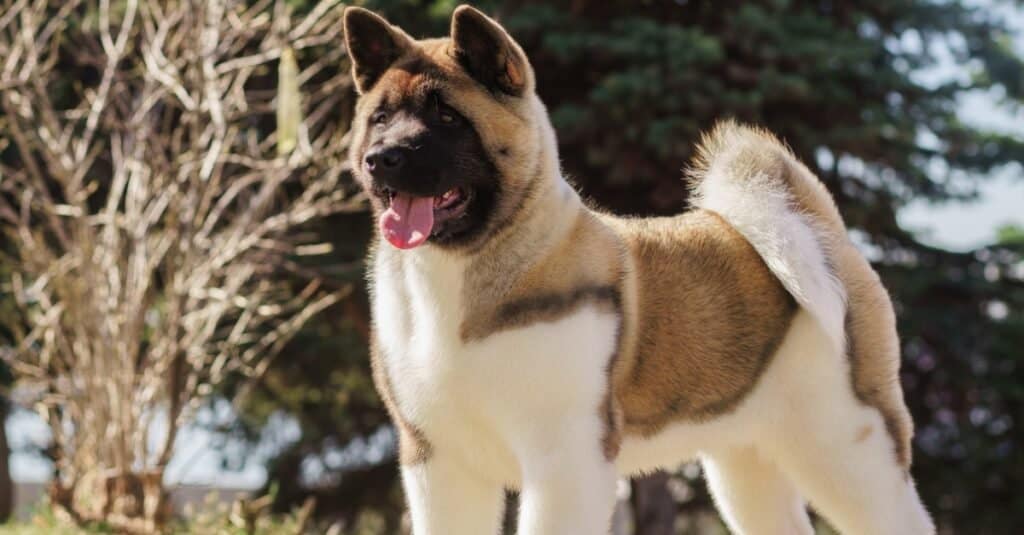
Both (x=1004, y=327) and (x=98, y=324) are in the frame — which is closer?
(x=98, y=324)

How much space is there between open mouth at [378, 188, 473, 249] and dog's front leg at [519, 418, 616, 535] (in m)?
0.58

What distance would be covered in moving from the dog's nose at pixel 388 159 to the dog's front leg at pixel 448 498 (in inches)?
30.0

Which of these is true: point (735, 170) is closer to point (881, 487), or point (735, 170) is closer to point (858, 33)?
point (881, 487)

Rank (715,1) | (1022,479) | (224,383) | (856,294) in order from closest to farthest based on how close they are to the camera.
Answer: (856,294) → (715,1) → (224,383) → (1022,479)

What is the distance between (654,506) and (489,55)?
7.62 metres

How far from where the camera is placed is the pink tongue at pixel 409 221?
3129 millimetres

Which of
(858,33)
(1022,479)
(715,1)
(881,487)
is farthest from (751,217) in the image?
(1022,479)

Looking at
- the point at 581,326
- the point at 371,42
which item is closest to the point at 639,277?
the point at 581,326

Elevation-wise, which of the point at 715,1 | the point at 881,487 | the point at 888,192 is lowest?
the point at 888,192

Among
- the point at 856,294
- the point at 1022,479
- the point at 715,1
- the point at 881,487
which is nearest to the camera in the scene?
the point at 881,487

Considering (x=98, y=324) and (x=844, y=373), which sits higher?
(x=844, y=373)

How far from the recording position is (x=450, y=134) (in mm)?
3164

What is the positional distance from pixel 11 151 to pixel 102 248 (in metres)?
3.29

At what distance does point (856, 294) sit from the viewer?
3906mm
